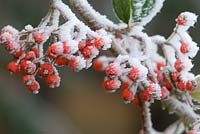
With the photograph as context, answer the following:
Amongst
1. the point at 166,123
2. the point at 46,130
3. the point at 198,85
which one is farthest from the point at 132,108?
the point at 198,85

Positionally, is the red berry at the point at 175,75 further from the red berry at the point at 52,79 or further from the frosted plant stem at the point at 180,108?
the red berry at the point at 52,79

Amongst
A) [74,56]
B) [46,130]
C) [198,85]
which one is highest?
[46,130]

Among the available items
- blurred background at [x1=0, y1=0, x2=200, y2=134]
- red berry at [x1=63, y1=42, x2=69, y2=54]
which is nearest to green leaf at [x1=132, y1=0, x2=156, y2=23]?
red berry at [x1=63, y1=42, x2=69, y2=54]

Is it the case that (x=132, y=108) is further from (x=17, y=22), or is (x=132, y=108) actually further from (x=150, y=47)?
(x=150, y=47)

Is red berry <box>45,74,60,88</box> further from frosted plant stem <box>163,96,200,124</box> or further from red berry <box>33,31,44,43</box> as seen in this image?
frosted plant stem <box>163,96,200,124</box>

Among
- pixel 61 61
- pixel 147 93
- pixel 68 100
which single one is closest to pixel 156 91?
pixel 147 93

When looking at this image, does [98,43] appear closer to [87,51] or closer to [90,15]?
[87,51]

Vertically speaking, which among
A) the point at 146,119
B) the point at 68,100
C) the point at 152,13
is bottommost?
the point at 146,119
